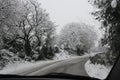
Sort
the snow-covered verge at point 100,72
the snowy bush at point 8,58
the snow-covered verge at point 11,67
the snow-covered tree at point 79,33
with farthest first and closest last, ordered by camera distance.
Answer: the snowy bush at point 8,58, the snow-covered tree at point 79,33, the snow-covered verge at point 11,67, the snow-covered verge at point 100,72

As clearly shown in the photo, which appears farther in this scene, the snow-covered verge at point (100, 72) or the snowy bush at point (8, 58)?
the snowy bush at point (8, 58)

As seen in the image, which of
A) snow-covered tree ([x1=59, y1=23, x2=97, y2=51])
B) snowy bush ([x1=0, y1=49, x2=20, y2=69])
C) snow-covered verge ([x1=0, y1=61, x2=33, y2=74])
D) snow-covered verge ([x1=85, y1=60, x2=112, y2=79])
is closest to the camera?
snow-covered verge ([x1=85, y1=60, x2=112, y2=79])

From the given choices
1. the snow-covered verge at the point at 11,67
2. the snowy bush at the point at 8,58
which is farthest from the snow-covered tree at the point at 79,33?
the snowy bush at the point at 8,58

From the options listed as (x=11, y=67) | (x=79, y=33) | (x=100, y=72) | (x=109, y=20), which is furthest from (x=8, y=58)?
(x=100, y=72)

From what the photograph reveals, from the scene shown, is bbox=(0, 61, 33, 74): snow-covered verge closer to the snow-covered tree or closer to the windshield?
the windshield

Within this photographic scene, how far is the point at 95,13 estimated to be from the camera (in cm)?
1052

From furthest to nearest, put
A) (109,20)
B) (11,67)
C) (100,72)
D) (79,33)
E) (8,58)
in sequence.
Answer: (109,20) → (79,33) → (8,58) → (11,67) → (100,72)

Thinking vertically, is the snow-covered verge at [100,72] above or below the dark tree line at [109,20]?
below

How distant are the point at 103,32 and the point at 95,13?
107cm

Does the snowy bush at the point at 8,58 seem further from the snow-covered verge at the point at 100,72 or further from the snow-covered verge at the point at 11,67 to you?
the snow-covered verge at the point at 100,72

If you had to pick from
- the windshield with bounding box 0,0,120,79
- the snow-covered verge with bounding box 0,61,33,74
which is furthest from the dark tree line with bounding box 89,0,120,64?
the snow-covered verge with bounding box 0,61,33,74

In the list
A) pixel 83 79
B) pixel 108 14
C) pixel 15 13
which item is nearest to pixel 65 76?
pixel 83 79

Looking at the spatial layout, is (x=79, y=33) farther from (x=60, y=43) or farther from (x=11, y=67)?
(x=11, y=67)

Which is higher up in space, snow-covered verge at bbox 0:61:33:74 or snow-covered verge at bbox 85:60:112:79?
snow-covered verge at bbox 0:61:33:74
